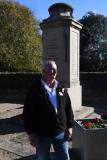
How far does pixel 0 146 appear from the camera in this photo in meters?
8.16

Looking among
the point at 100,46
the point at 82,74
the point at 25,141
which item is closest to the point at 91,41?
the point at 100,46

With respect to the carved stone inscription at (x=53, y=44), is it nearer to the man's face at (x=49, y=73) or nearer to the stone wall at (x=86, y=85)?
the man's face at (x=49, y=73)

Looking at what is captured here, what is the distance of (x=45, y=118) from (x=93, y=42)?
3446 centimetres

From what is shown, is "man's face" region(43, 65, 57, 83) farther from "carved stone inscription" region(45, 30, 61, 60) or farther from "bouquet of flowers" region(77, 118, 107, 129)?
"carved stone inscription" region(45, 30, 61, 60)

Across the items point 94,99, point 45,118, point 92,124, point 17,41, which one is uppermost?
point 17,41

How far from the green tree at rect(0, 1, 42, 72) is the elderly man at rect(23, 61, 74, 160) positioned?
20586 mm

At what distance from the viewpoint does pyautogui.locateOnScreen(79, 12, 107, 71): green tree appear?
36.7m

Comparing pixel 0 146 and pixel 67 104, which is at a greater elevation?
pixel 67 104

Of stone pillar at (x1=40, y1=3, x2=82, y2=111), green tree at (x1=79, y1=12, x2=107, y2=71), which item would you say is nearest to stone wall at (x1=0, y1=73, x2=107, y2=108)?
stone pillar at (x1=40, y1=3, x2=82, y2=111)

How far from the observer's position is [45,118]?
501 centimetres

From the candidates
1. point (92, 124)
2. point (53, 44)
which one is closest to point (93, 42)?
point (53, 44)

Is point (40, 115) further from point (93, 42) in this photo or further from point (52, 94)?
point (93, 42)

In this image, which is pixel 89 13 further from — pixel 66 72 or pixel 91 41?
pixel 66 72

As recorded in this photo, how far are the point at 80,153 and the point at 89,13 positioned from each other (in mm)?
33827
